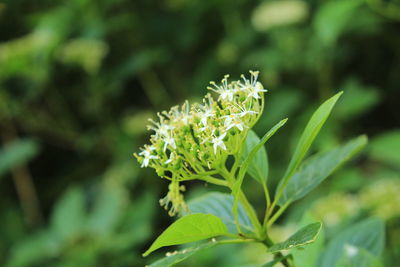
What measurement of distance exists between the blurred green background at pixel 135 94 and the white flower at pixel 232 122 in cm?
108

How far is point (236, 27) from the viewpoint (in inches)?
95.1

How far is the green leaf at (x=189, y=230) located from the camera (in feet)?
1.94

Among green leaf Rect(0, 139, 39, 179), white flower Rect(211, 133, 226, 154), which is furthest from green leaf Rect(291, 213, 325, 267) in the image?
green leaf Rect(0, 139, 39, 179)

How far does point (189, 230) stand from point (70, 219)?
1526 mm

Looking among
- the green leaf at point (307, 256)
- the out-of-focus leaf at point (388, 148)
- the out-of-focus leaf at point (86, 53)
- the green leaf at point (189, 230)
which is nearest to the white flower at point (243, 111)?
the green leaf at point (189, 230)

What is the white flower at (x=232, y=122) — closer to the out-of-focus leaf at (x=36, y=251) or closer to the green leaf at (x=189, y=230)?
the green leaf at (x=189, y=230)

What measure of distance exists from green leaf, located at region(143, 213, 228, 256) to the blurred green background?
3.47 ft

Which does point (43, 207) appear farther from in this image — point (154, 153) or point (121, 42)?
point (154, 153)

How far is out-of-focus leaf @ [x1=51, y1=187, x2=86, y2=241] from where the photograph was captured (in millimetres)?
1979

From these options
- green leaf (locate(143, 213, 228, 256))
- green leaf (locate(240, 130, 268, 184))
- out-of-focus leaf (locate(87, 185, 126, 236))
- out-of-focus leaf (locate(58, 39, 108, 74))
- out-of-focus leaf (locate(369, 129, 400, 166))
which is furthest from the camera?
out-of-focus leaf (locate(58, 39, 108, 74))

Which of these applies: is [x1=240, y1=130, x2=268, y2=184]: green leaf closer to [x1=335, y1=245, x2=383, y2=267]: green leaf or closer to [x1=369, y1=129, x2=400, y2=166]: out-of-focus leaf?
[x1=335, y1=245, x2=383, y2=267]: green leaf

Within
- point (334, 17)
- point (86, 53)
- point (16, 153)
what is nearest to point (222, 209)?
point (334, 17)

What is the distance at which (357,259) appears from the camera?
2.62 feet

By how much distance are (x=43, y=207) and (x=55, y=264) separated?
2.21 ft
